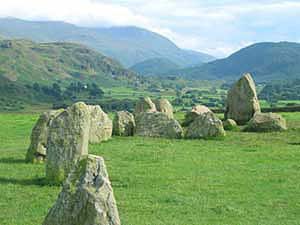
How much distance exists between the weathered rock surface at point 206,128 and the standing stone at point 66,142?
15.1 metres

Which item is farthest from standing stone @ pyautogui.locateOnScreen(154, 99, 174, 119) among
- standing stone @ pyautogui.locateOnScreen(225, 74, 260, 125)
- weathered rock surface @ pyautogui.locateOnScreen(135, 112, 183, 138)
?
weathered rock surface @ pyautogui.locateOnScreen(135, 112, 183, 138)

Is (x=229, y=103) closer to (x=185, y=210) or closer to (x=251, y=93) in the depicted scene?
(x=251, y=93)

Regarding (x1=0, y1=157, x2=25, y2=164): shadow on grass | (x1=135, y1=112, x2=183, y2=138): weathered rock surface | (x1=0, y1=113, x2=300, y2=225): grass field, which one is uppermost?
(x1=135, y1=112, x2=183, y2=138): weathered rock surface

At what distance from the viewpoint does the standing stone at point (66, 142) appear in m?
22.2

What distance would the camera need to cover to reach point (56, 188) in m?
21.2

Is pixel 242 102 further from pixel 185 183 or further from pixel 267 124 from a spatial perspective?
pixel 185 183

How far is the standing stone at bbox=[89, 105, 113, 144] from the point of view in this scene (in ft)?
115

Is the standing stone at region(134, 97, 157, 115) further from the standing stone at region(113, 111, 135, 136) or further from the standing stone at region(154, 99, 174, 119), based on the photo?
the standing stone at region(113, 111, 135, 136)

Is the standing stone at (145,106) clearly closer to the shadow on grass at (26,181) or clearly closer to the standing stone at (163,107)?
the standing stone at (163,107)

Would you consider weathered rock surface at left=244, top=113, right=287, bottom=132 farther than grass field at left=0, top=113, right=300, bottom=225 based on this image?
Yes

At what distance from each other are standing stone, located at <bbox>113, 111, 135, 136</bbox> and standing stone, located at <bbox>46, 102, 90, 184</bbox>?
635 inches

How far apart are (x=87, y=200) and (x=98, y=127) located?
23874 mm

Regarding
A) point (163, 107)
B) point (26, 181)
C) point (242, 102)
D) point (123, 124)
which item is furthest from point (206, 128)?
point (26, 181)

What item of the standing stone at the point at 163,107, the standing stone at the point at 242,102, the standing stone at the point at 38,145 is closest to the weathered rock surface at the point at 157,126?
the standing stone at the point at 163,107
